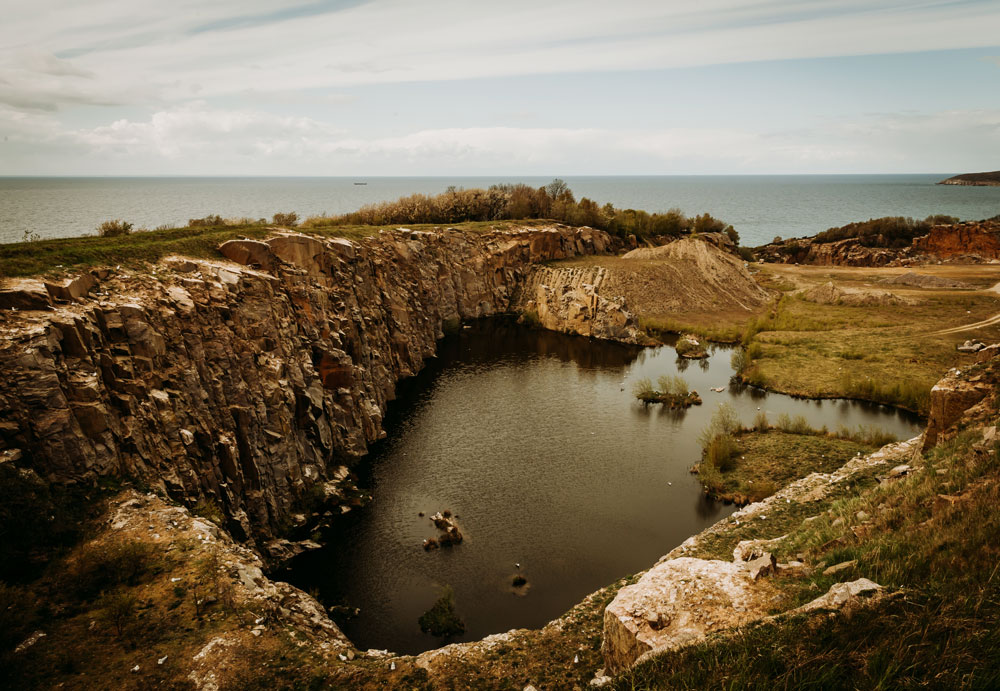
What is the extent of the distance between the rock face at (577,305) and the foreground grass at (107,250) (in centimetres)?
3633

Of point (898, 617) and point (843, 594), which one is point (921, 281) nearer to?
point (843, 594)

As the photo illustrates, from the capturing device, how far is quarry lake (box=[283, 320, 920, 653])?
78.8 ft

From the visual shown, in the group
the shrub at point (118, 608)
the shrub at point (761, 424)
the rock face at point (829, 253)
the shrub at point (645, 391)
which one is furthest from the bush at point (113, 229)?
the rock face at point (829, 253)

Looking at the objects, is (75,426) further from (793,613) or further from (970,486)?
(970,486)

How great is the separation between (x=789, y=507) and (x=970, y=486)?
378 inches

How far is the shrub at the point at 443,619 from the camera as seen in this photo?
71.7 feet

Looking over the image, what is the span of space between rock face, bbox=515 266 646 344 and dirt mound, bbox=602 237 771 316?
158 inches

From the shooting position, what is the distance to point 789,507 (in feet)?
77.7

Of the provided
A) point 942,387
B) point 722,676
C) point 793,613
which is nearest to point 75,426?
point 722,676

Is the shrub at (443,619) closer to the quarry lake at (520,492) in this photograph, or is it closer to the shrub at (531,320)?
the quarry lake at (520,492)

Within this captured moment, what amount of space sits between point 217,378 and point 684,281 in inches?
2521

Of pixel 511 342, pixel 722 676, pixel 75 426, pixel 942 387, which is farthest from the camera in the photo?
pixel 511 342

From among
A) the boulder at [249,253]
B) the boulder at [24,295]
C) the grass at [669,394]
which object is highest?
the boulder at [249,253]

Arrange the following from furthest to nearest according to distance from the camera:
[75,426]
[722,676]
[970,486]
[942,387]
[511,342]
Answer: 1. [511,342]
2. [942,387]
3. [75,426]
4. [970,486]
5. [722,676]
